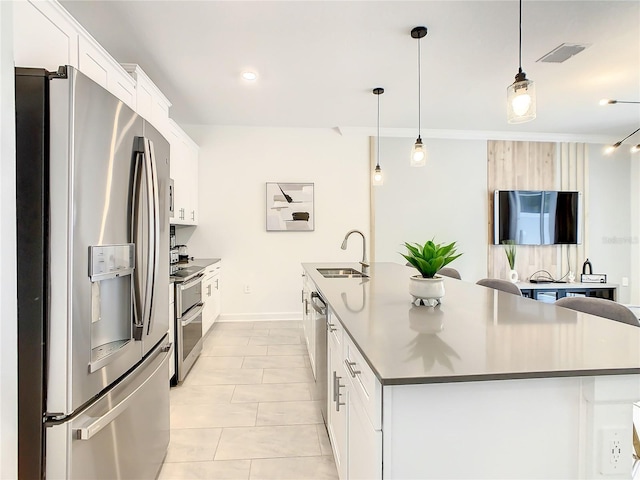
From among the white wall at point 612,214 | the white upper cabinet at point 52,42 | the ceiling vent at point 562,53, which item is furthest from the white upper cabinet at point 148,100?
the white wall at point 612,214

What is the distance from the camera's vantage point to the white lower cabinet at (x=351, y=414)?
3.12ft

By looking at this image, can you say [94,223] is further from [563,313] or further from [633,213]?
[633,213]

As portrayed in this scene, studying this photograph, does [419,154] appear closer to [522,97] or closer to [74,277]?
[522,97]

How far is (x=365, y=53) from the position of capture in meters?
2.78

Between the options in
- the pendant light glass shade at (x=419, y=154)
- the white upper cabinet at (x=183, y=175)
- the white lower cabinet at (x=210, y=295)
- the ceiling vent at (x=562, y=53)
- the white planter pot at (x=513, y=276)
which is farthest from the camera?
the white planter pot at (x=513, y=276)

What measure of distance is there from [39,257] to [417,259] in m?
1.48

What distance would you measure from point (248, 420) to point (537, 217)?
4.93 metres

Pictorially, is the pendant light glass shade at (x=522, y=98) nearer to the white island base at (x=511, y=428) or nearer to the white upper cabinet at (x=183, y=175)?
the white island base at (x=511, y=428)

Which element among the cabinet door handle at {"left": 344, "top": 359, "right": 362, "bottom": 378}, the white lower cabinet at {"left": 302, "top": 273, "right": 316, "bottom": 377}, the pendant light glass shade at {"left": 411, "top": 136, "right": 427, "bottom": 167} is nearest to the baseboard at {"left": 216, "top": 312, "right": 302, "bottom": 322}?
the white lower cabinet at {"left": 302, "top": 273, "right": 316, "bottom": 377}

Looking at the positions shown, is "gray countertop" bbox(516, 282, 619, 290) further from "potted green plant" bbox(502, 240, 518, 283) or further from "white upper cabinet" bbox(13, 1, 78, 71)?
"white upper cabinet" bbox(13, 1, 78, 71)

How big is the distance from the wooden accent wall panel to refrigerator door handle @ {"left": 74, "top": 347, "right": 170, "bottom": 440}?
198 inches

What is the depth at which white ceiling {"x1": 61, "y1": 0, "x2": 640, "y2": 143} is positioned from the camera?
226cm

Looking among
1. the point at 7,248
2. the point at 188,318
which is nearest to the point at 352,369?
the point at 7,248

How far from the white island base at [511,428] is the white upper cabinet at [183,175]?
328 cm
